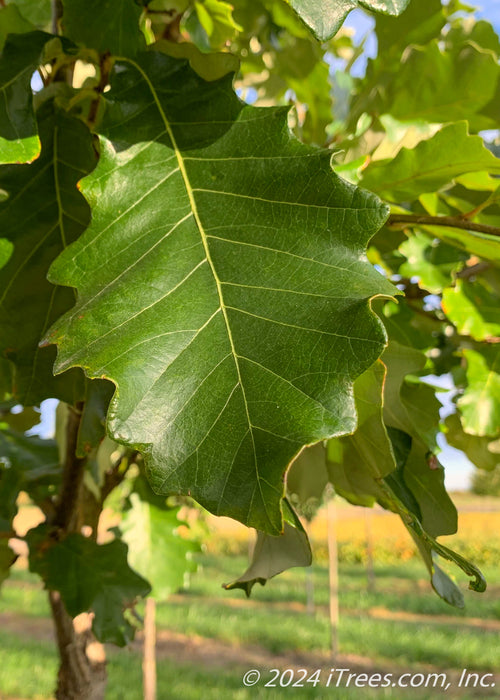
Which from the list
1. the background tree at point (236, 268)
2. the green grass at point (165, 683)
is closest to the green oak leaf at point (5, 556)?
the background tree at point (236, 268)

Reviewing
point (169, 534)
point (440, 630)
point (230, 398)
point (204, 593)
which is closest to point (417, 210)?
point (230, 398)

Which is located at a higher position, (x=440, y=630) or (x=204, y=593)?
(x=440, y=630)

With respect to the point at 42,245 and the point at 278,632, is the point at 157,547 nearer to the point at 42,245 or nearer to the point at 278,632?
the point at 42,245

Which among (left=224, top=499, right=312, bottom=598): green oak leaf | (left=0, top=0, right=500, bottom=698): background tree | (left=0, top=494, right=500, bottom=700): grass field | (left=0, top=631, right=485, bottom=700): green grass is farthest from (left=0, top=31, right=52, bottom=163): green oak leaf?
(left=0, top=631, right=485, bottom=700): green grass

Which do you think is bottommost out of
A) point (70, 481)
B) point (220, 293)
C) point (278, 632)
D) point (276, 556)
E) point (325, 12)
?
point (278, 632)

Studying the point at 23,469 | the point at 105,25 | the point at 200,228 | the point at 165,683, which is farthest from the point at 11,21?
the point at 165,683

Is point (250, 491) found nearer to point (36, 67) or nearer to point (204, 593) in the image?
point (36, 67)

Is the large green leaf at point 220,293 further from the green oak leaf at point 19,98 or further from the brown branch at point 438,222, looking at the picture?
the brown branch at point 438,222
